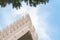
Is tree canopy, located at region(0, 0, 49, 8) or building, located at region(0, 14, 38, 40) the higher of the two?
tree canopy, located at region(0, 0, 49, 8)

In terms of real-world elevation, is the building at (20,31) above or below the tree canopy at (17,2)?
below

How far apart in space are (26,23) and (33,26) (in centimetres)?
167

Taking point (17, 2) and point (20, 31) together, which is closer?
point (17, 2)

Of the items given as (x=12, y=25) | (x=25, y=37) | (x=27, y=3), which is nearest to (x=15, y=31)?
(x=12, y=25)

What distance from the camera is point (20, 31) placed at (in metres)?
29.2

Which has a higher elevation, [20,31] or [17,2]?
[17,2]

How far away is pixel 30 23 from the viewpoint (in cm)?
3053

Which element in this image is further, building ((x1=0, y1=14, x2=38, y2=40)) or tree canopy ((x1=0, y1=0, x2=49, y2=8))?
building ((x1=0, y1=14, x2=38, y2=40))

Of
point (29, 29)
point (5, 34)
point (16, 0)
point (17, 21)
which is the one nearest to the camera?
point (16, 0)

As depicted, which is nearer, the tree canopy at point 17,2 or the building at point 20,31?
the tree canopy at point 17,2

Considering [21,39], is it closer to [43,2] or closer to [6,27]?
[6,27]

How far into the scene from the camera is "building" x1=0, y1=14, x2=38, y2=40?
2689 cm

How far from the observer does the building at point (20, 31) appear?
88.2ft

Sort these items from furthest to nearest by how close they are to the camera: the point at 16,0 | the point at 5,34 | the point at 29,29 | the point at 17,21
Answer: the point at 29,29
the point at 17,21
the point at 5,34
the point at 16,0
